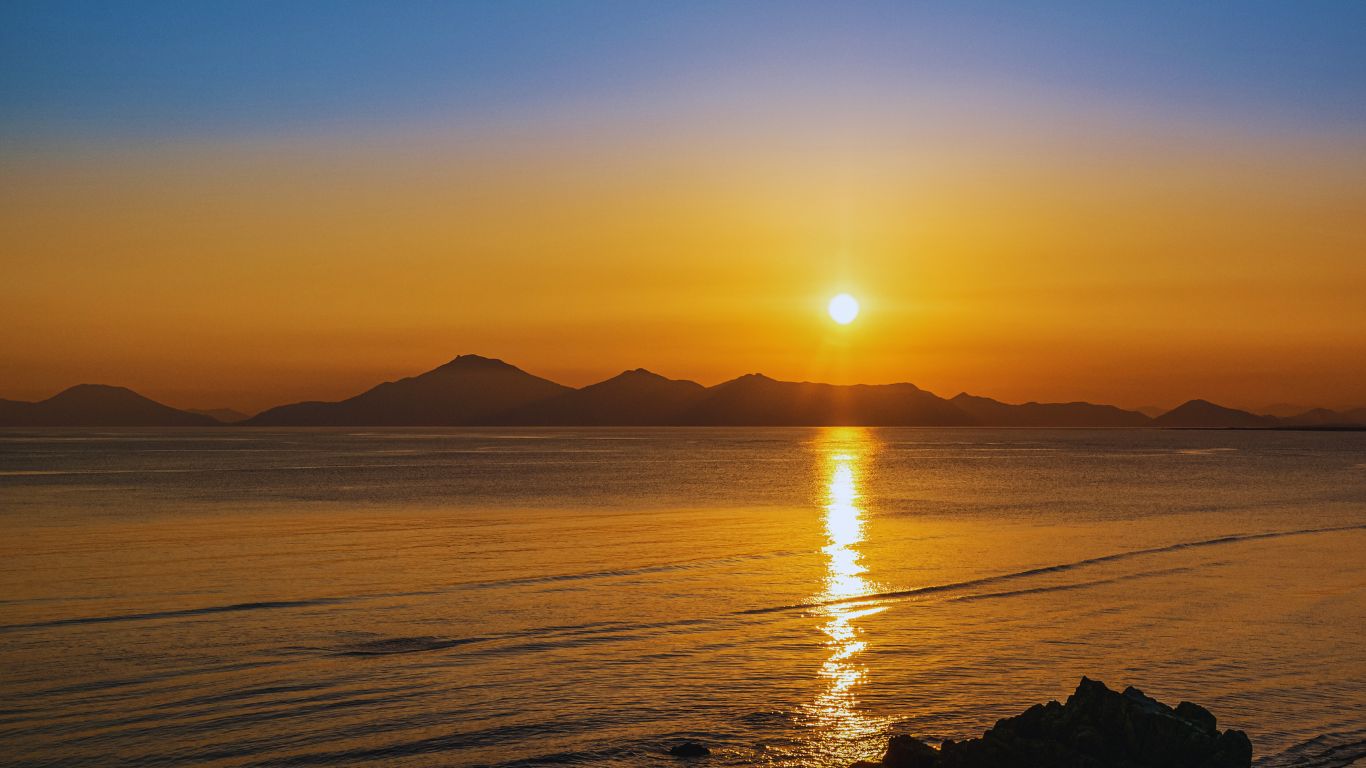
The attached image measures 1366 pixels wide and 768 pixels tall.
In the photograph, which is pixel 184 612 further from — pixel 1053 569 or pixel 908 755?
pixel 1053 569

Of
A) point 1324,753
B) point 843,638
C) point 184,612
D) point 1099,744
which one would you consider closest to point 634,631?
point 843,638

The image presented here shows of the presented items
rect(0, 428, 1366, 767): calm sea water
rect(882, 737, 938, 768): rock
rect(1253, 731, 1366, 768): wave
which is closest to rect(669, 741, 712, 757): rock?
rect(0, 428, 1366, 767): calm sea water

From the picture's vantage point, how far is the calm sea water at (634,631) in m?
16.7

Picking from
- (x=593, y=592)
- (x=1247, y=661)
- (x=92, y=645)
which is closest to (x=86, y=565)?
(x=92, y=645)

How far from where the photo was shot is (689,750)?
1564 cm

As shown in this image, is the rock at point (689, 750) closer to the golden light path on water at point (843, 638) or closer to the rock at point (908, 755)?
the golden light path on water at point (843, 638)

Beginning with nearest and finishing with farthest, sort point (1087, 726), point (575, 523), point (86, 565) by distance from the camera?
1. point (1087, 726)
2. point (86, 565)
3. point (575, 523)

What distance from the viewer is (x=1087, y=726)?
1420cm

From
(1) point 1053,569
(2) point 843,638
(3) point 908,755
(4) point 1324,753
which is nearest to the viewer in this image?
(3) point 908,755

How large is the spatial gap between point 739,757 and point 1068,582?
20.6 metres

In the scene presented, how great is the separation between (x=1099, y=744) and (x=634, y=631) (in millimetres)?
12428

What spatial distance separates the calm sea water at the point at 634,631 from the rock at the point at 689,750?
0.18m

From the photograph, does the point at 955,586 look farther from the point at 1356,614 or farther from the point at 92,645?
the point at 92,645

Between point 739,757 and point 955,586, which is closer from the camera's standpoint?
point 739,757
